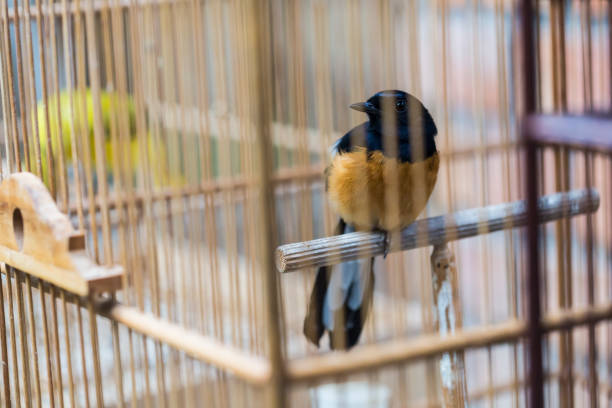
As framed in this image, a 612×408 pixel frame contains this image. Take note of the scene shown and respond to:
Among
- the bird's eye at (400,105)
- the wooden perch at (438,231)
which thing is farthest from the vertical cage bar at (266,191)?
the bird's eye at (400,105)

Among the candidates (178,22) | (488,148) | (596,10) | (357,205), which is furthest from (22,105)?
(596,10)

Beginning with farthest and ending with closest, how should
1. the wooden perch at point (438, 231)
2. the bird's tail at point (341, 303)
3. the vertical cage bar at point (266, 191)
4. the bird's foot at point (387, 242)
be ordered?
the bird's tail at point (341, 303) → the bird's foot at point (387, 242) → the wooden perch at point (438, 231) → the vertical cage bar at point (266, 191)

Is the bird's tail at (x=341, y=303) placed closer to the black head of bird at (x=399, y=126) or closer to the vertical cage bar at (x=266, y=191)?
the black head of bird at (x=399, y=126)

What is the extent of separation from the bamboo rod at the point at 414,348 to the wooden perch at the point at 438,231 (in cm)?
24

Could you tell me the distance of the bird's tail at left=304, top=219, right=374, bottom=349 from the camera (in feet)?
4.62

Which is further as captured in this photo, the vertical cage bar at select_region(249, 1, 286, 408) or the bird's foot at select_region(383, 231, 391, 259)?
the bird's foot at select_region(383, 231, 391, 259)

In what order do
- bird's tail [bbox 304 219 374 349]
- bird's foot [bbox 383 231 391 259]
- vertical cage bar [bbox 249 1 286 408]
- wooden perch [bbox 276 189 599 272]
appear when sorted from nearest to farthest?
vertical cage bar [bbox 249 1 286 408]
wooden perch [bbox 276 189 599 272]
bird's foot [bbox 383 231 391 259]
bird's tail [bbox 304 219 374 349]

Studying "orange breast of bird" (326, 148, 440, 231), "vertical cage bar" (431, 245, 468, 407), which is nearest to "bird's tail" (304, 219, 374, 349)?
"orange breast of bird" (326, 148, 440, 231)

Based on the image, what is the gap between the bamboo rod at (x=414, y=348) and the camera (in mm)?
751

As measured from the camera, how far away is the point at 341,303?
146 cm

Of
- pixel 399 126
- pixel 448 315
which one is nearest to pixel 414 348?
pixel 448 315

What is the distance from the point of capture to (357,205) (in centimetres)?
152

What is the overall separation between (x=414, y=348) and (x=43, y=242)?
→ 0.64m

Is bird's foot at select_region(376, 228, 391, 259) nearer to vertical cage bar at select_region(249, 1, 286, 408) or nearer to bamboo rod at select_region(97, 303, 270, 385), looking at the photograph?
bamboo rod at select_region(97, 303, 270, 385)
